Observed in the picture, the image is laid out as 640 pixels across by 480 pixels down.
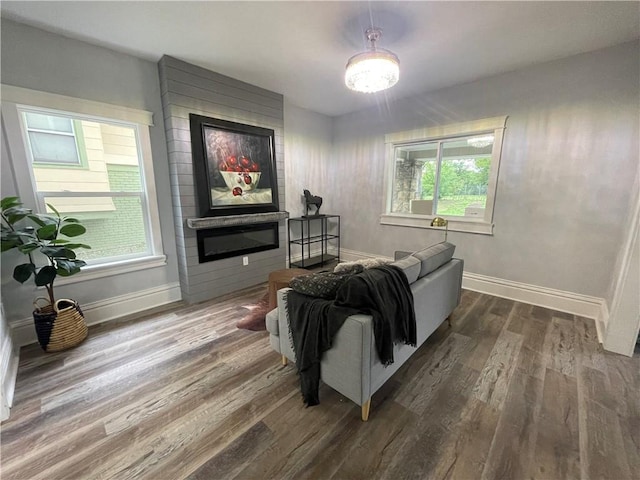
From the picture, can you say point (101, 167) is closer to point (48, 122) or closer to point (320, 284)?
point (48, 122)

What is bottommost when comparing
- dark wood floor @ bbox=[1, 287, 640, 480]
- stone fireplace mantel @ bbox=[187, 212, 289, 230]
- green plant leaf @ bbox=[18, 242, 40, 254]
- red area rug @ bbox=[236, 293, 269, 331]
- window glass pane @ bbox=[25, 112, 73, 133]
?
dark wood floor @ bbox=[1, 287, 640, 480]

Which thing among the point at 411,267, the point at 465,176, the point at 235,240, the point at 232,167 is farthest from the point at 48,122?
the point at 465,176

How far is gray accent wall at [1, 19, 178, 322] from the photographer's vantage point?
211 cm

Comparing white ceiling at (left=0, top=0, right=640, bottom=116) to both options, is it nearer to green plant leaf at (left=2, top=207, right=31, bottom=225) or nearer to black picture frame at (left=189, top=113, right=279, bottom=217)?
black picture frame at (left=189, top=113, right=279, bottom=217)

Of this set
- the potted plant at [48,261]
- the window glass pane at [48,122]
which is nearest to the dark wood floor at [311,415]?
the potted plant at [48,261]

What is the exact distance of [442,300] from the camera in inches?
87.7

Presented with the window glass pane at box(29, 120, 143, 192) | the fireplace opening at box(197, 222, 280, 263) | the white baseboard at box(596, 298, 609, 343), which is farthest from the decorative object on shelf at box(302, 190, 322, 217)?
the white baseboard at box(596, 298, 609, 343)

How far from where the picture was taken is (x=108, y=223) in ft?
8.92

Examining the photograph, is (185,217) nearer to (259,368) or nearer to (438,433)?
(259,368)

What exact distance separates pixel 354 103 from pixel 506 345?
3703 mm

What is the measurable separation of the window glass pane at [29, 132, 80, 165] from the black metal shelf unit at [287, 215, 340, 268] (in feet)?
8.56

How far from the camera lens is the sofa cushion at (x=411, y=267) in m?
1.77

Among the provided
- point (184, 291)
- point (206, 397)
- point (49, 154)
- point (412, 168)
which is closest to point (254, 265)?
point (184, 291)

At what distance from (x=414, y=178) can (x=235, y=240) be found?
9.31ft
